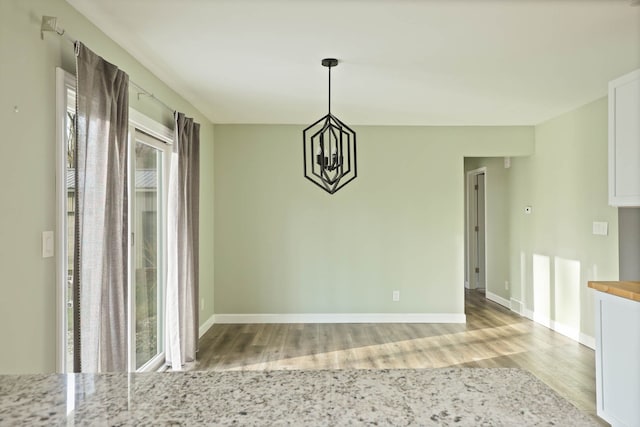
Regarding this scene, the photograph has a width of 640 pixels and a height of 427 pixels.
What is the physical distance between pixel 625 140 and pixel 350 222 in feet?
10.5

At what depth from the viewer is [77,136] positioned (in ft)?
7.22

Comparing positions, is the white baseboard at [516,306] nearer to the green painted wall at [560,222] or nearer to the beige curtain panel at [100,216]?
the green painted wall at [560,222]

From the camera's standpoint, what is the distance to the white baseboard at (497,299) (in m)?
6.28

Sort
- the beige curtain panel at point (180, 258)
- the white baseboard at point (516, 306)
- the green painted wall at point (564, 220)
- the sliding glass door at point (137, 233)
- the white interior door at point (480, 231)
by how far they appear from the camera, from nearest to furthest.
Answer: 1. the sliding glass door at point (137, 233)
2. the beige curtain panel at point (180, 258)
3. the green painted wall at point (564, 220)
4. the white baseboard at point (516, 306)
5. the white interior door at point (480, 231)

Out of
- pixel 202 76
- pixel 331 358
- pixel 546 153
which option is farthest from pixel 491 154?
pixel 202 76

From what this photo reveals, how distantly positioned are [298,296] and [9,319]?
396cm

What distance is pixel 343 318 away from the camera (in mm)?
5621

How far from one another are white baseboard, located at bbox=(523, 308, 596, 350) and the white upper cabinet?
2062mm

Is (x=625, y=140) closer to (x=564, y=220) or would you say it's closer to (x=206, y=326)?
(x=564, y=220)

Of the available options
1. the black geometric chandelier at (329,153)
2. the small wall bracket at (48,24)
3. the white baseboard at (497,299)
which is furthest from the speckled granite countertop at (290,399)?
the white baseboard at (497,299)

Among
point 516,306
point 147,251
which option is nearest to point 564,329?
point 516,306

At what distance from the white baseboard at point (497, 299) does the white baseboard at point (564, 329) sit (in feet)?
1.55

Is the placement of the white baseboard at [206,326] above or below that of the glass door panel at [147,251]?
below

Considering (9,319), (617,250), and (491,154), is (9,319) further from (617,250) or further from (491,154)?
(491,154)
